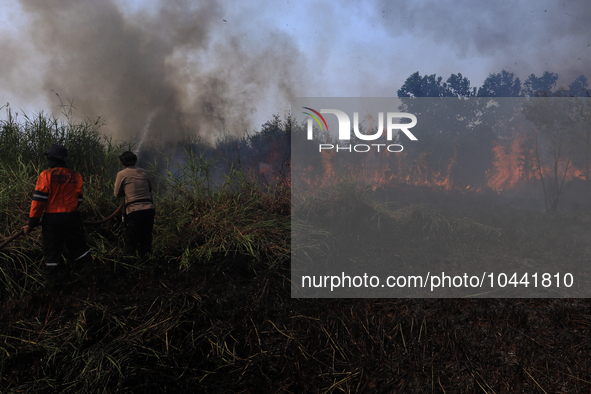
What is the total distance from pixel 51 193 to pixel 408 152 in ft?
39.9

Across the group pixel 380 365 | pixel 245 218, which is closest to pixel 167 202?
pixel 245 218

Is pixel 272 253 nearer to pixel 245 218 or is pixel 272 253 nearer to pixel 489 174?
pixel 245 218

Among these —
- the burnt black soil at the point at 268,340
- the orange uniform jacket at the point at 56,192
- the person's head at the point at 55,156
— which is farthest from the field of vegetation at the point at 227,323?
the person's head at the point at 55,156

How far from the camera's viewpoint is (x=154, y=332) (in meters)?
3.89

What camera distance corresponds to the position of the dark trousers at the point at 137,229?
16.9 ft

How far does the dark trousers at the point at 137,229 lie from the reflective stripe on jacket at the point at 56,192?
0.73 metres

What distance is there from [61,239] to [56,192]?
25.0 inches

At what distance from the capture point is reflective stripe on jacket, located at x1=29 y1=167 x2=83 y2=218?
4492 mm

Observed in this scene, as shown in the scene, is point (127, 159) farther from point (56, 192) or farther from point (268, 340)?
point (268, 340)

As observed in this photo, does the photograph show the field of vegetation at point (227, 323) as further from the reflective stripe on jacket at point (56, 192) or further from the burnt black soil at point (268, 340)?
the reflective stripe on jacket at point (56, 192)

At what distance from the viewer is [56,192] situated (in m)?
4.66

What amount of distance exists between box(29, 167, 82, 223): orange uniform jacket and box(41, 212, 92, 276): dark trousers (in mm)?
111

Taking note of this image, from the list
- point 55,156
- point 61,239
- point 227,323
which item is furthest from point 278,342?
point 55,156

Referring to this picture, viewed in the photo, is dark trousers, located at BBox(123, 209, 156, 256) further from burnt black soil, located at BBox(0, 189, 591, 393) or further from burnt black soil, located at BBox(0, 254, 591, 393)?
burnt black soil, located at BBox(0, 254, 591, 393)
